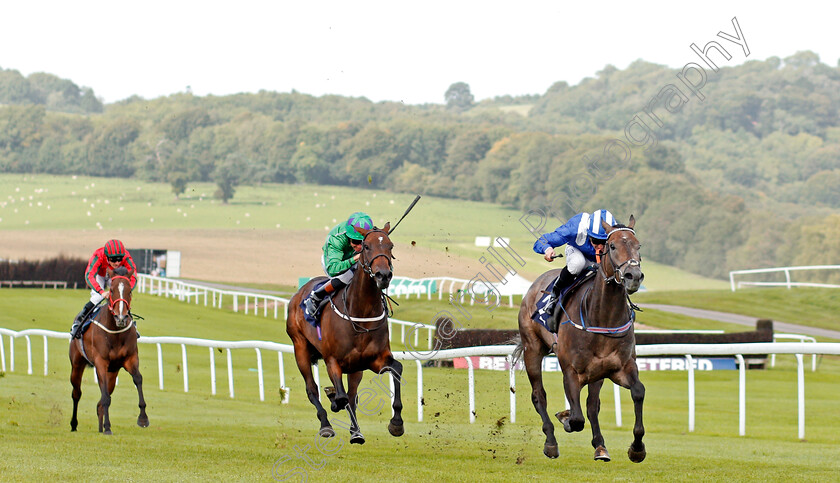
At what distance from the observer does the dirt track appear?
51.3m

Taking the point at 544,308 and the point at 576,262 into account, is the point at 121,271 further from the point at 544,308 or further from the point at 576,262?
the point at 576,262

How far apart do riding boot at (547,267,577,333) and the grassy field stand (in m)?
1.08

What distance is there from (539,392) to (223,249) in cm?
5758

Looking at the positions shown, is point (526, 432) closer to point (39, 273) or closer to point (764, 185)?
point (39, 273)

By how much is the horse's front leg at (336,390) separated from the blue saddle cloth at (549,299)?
1.63 metres

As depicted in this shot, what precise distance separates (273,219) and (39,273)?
124ft

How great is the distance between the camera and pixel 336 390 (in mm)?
7117

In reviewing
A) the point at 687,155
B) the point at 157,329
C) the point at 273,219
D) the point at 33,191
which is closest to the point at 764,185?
the point at 687,155

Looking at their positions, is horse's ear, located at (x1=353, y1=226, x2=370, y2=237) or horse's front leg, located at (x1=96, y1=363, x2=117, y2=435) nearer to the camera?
horse's ear, located at (x1=353, y1=226, x2=370, y2=237)

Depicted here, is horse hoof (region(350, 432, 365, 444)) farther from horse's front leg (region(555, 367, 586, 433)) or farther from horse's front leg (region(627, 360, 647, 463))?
horse's front leg (region(627, 360, 647, 463))

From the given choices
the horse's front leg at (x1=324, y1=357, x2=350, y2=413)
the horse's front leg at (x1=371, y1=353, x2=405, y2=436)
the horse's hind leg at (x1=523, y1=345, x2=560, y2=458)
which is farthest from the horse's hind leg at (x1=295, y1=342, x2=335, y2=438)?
the horse's hind leg at (x1=523, y1=345, x2=560, y2=458)

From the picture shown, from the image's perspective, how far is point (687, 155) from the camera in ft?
295

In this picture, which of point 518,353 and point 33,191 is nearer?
point 518,353

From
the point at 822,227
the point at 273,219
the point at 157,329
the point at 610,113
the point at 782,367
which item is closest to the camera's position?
the point at 782,367
